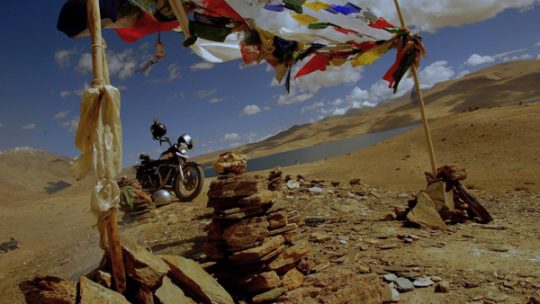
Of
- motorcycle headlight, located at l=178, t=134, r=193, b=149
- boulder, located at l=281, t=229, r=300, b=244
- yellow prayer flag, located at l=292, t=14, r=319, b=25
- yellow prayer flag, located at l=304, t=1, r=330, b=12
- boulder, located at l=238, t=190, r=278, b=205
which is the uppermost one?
yellow prayer flag, located at l=304, t=1, r=330, b=12

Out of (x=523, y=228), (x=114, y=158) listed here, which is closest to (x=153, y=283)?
(x=114, y=158)

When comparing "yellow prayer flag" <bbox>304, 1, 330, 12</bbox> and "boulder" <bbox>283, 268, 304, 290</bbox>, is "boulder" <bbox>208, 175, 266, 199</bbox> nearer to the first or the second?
"boulder" <bbox>283, 268, 304, 290</bbox>

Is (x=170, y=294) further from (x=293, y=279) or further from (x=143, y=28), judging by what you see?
(x=143, y=28)

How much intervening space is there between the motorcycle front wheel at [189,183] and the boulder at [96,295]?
6.99 m

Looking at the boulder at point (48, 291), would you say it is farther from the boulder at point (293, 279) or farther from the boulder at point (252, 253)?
the boulder at point (293, 279)

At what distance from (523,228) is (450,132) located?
15793mm

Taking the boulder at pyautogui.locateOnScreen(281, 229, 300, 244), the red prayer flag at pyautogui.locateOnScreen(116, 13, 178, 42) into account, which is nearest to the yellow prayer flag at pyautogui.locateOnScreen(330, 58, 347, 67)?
the red prayer flag at pyautogui.locateOnScreen(116, 13, 178, 42)

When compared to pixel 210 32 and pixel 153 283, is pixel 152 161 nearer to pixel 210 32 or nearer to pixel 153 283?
pixel 210 32

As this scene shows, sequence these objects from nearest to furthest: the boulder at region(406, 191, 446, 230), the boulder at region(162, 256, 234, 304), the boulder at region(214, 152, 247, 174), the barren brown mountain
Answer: the boulder at region(162, 256, 234, 304)
the barren brown mountain
the boulder at region(214, 152, 247, 174)
the boulder at region(406, 191, 446, 230)

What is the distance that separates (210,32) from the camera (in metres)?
A: 5.58

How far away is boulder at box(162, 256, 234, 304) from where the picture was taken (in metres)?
3.26


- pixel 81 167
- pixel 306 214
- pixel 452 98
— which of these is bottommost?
pixel 306 214

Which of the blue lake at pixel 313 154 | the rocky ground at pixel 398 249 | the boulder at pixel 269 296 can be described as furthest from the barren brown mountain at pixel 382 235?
the blue lake at pixel 313 154

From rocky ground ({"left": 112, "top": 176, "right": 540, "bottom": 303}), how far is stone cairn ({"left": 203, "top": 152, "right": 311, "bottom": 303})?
262mm
